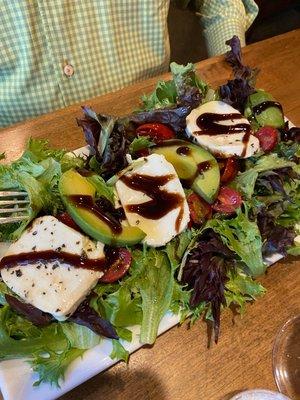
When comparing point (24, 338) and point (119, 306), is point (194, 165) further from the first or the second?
point (24, 338)

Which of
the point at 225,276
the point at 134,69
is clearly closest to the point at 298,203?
the point at 225,276

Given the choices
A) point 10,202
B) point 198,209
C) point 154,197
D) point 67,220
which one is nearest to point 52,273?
point 67,220

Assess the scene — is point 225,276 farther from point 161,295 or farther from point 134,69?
point 134,69

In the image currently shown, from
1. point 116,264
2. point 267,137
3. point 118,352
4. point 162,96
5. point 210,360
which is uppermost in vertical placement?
point 162,96

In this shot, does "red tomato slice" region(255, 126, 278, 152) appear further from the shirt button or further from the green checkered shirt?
the shirt button

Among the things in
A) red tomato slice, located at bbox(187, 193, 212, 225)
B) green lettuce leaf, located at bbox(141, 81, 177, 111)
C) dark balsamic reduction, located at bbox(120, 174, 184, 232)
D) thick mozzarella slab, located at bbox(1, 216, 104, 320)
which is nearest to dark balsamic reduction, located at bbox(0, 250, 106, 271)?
thick mozzarella slab, located at bbox(1, 216, 104, 320)
